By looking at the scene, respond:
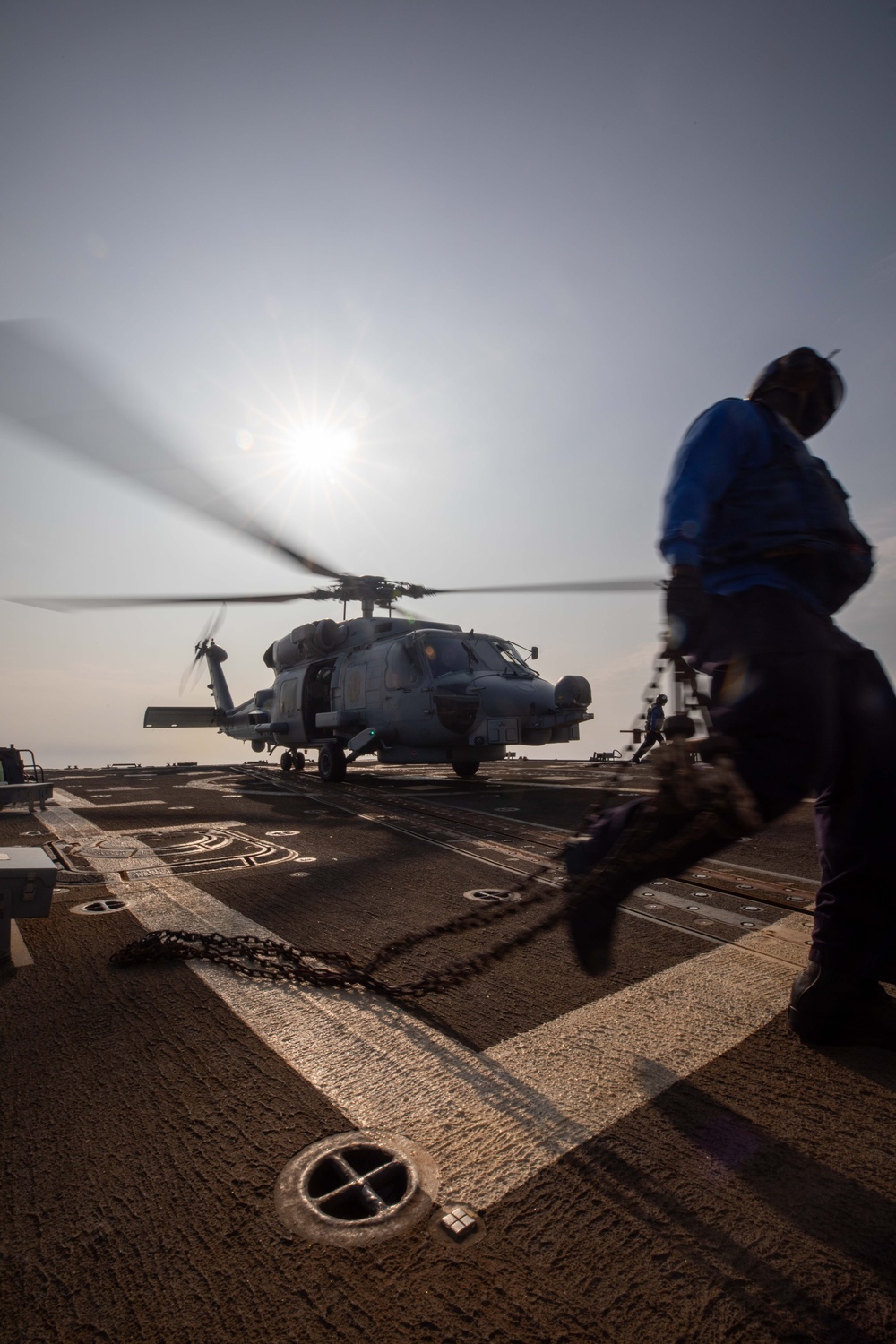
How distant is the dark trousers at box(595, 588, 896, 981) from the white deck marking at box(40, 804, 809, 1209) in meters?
0.46

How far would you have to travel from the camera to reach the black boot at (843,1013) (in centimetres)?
193

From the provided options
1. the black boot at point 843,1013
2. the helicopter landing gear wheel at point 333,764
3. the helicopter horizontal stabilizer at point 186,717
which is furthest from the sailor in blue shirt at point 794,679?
the helicopter horizontal stabilizer at point 186,717

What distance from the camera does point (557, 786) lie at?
10.8 meters

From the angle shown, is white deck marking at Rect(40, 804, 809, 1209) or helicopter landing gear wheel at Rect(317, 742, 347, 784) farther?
helicopter landing gear wheel at Rect(317, 742, 347, 784)

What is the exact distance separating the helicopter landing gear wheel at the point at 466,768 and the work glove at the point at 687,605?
38.2 feet

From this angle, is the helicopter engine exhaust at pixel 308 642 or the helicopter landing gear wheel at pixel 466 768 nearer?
the helicopter landing gear wheel at pixel 466 768

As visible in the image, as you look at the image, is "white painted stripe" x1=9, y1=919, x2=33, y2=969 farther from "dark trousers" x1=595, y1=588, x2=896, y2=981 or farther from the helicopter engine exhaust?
the helicopter engine exhaust

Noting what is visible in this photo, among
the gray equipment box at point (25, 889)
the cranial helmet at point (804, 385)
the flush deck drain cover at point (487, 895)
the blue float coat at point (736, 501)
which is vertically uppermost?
the cranial helmet at point (804, 385)

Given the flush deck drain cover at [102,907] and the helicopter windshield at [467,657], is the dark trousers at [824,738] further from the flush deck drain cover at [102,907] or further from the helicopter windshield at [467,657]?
the helicopter windshield at [467,657]

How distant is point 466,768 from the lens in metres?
14.0


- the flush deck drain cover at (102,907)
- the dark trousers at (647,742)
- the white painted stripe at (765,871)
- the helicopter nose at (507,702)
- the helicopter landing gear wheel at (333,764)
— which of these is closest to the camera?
the dark trousers at (647,742)

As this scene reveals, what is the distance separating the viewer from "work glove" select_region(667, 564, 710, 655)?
2012 mm

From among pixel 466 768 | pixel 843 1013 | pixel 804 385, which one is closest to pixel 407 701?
pixel 466 768

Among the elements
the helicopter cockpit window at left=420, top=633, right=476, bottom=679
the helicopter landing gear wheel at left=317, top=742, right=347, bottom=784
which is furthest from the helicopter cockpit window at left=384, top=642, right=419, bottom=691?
the helicopter landing gear wheel at left=317, top=742, right=347, bottom=784
